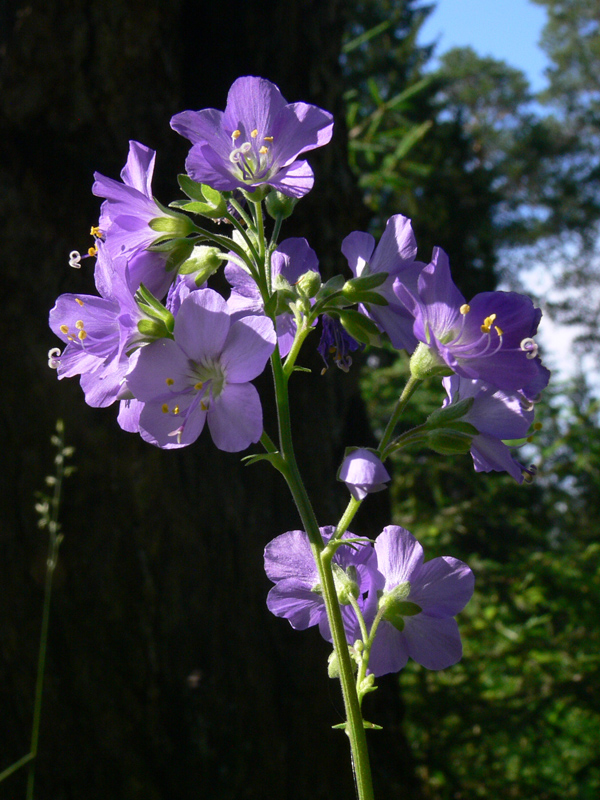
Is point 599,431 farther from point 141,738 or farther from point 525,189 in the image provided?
point 525,189

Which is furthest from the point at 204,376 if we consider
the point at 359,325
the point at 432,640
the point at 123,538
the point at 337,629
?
the point at 123,538

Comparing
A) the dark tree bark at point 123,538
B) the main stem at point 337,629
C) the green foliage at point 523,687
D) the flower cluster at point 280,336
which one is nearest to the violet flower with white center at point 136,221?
the flower cluster at point 280,336

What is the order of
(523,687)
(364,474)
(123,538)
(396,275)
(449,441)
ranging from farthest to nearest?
1. (523,687)
2. (123,538)
3. (396,275)
4. (449,441)
5. (364,474)

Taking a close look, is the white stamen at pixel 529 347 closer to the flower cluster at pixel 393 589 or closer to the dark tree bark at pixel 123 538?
the flower cluster at pixel 393 589

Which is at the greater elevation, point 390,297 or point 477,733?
point 390,297

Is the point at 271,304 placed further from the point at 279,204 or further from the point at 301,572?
the point at 301,572

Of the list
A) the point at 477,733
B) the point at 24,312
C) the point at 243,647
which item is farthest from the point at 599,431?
the point at 24,312
